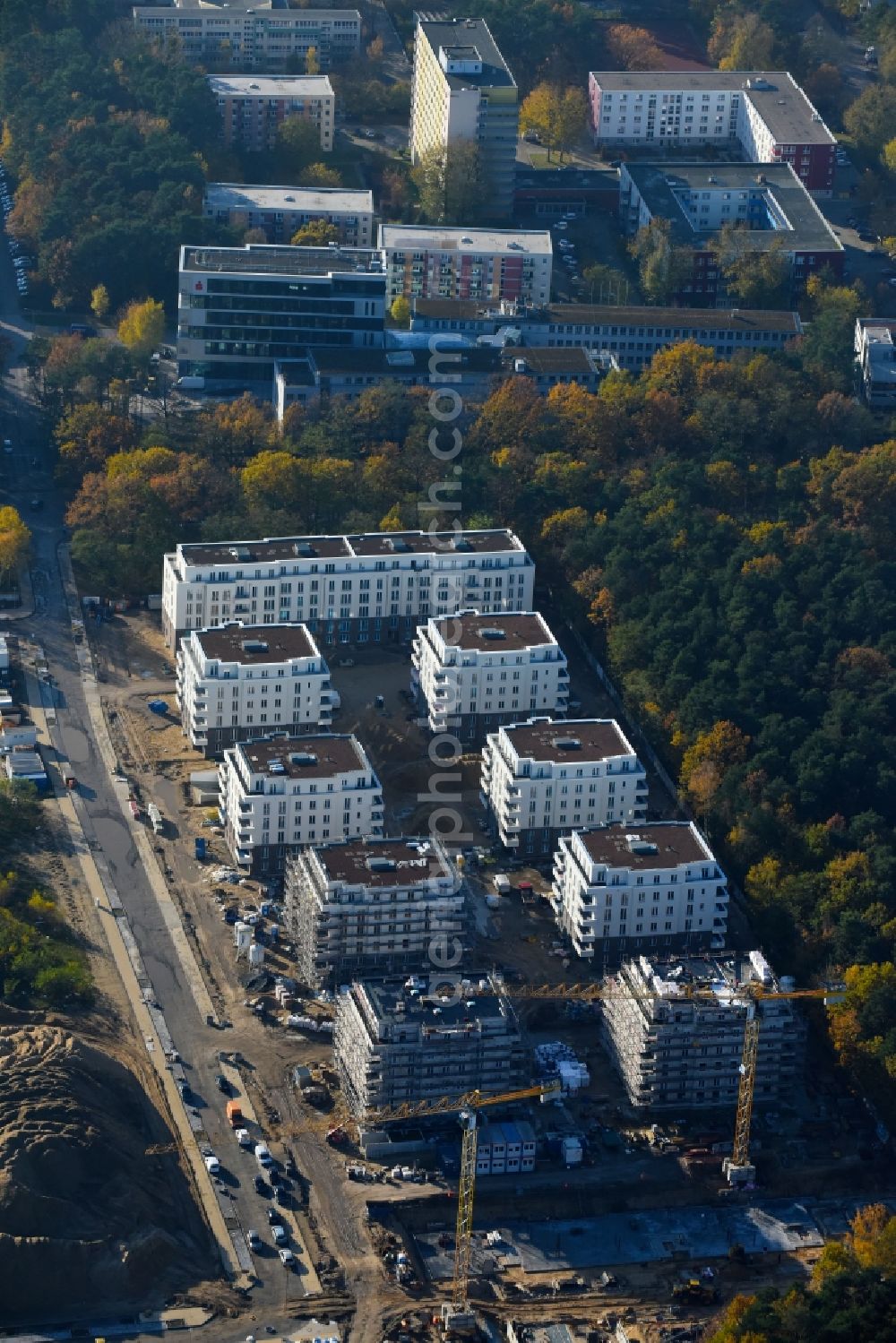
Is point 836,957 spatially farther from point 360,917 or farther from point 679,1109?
point 360,917

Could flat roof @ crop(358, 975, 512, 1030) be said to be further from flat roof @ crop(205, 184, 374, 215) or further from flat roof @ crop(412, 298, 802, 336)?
flat roof @ crop(205, 184, 374, 215)

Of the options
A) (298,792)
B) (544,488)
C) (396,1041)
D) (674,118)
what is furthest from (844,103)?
(396,1041)

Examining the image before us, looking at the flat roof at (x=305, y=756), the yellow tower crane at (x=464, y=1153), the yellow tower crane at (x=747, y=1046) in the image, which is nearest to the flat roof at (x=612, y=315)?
the flat roof at (x=305, y=756)

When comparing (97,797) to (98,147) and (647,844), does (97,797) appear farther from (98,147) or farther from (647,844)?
(98,147)

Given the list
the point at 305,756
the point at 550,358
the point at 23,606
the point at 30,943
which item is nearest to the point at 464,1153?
the point at 30,943

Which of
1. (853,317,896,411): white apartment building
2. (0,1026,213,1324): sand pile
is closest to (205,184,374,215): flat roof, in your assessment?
(853,317,896,411): white apartment building

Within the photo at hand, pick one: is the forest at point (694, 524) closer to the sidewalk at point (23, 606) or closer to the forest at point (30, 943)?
the sidewalk at point (23, 606)
